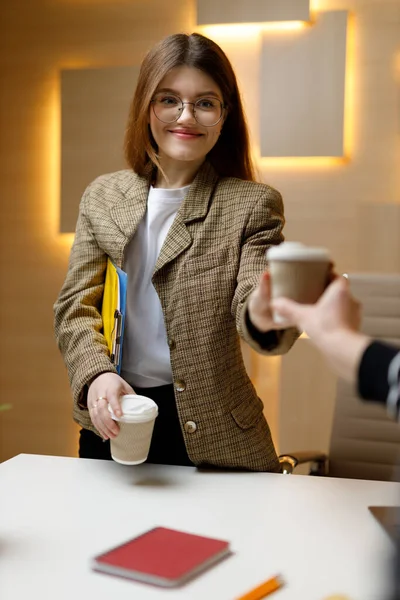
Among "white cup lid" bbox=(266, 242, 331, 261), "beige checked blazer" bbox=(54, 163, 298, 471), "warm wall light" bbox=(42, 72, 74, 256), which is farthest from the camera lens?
"warm wall light" bbox=(42, 72, 74, 256)

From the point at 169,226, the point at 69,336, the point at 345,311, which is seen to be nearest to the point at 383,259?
the point at 169,226

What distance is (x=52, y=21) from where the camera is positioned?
3.47 meters

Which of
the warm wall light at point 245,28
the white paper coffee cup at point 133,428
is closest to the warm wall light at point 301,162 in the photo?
the warm wall light at point 245,28

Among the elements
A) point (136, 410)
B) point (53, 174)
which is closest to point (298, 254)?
point (136, 410)

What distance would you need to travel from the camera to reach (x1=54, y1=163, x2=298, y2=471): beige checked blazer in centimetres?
167

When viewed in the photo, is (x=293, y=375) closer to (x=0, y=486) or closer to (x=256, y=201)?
(x=256, y=201)

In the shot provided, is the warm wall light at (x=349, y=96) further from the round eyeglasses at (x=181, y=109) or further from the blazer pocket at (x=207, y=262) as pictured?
the blazer pocket at (x=207, y=262)

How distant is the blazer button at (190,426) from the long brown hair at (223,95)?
661 millimetres

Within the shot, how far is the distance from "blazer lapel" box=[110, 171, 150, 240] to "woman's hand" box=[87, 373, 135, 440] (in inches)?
15.8

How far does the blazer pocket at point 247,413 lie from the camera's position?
5.57ft

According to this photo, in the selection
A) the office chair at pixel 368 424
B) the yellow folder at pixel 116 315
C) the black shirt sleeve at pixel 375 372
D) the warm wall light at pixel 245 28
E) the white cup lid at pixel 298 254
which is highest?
the warm wall light at pixel 245 28

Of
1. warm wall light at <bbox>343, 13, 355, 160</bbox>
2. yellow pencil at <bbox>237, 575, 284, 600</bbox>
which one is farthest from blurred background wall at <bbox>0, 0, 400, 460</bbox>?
yellow pencil at <bbox>237, 575, 284, 600</bbox>

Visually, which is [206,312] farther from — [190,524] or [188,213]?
[190,524]

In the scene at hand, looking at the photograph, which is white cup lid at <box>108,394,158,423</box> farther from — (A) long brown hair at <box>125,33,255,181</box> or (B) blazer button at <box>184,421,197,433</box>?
(A) long brown hair at <box>125,33,255,181</box>
